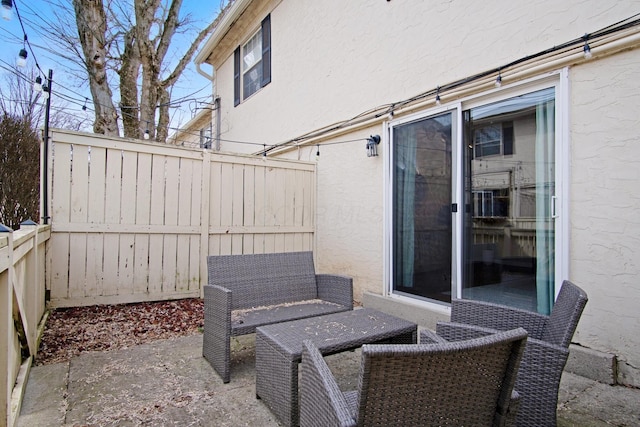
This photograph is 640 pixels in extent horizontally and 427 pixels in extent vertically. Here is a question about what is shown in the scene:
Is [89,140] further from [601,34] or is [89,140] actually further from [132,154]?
[601,34]

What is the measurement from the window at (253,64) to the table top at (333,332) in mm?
5888

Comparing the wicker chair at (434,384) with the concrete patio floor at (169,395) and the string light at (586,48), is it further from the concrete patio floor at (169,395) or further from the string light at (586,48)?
the string light at (586,48)

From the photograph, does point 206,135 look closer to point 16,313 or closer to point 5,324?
point 16,313

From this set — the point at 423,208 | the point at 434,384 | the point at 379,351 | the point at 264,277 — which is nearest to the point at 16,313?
the point at 264,277

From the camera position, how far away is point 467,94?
134 inches

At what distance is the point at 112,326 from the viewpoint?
11.8ft

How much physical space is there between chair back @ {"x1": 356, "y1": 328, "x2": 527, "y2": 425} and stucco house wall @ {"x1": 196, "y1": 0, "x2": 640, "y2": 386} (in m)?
1.94

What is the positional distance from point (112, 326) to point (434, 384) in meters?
3.61

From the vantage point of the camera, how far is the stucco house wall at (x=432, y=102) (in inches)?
96.4

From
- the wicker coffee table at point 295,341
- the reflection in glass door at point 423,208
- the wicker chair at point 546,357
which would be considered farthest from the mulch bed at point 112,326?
the wicker chair at point 546,357

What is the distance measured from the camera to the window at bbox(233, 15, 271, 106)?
714cm

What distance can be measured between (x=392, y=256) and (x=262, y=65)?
530 cm

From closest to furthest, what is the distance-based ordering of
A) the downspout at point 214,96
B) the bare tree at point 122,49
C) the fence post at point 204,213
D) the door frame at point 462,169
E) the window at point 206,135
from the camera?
the door frame at point 462,169 < the fence post at point 204,213 < the bare tree at point 122,49 < the downspout at point 214,96 < the window at point 206,135

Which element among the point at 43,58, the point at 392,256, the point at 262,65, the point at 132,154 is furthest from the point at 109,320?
the point at 43,58
